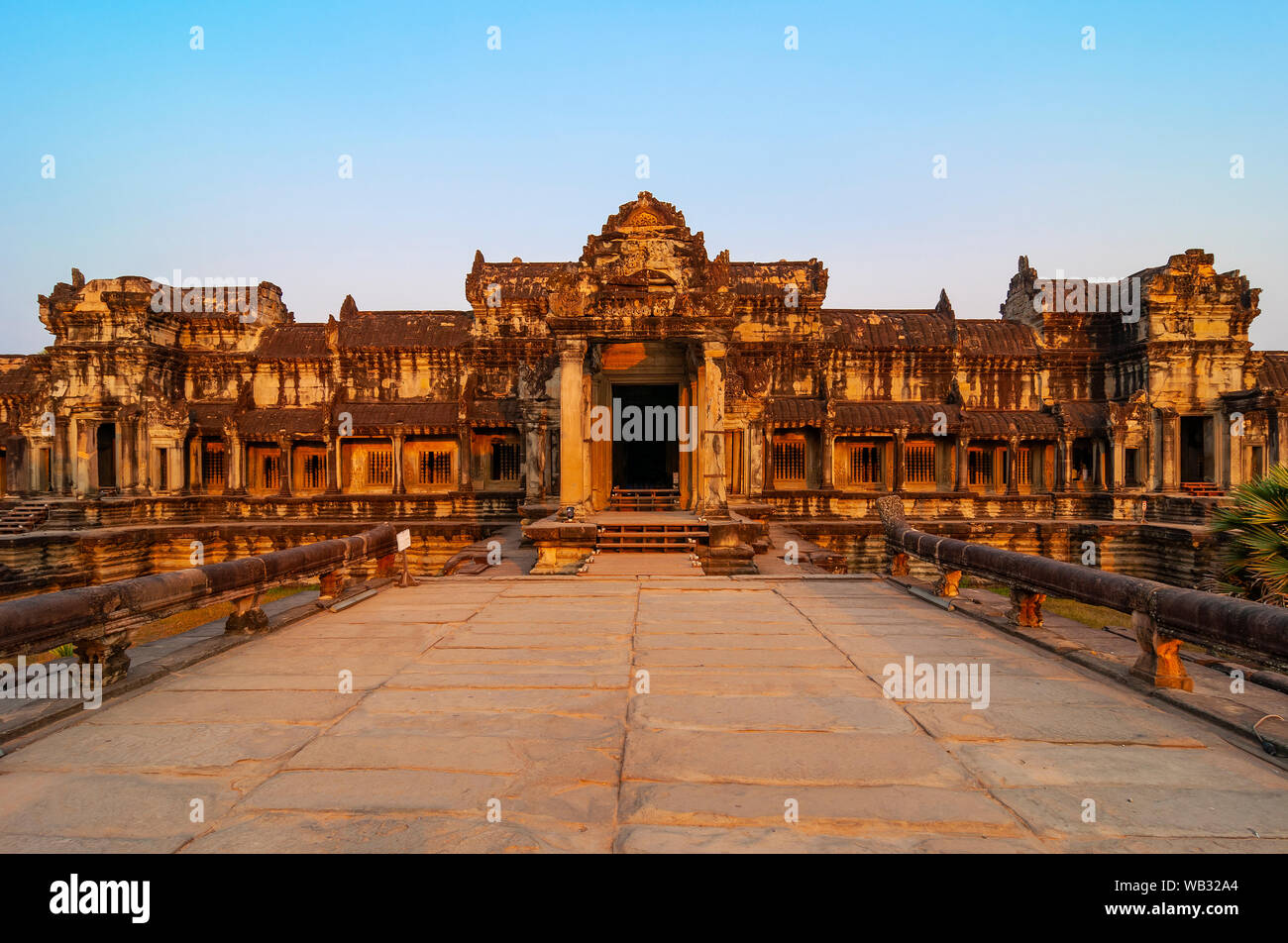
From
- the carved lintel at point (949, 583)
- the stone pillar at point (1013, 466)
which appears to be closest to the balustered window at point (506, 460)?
the stone pillar at point (1013, 466)

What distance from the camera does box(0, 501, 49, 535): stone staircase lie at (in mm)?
21672

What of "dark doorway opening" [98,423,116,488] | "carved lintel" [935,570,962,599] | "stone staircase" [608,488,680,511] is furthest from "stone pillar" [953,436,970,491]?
"dark doorway opening" [98,423,116,488]

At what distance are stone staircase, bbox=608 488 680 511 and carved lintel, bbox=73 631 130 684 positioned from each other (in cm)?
1242

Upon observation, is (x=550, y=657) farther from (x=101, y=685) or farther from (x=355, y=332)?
(x=355, y=332)

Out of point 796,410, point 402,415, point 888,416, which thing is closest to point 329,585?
point 402,415

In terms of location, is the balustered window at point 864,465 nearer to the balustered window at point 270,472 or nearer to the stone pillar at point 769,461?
the stone pillar at point 769,461

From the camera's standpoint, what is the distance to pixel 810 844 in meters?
2.86

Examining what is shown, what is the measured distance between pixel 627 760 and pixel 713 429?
34.4 feet

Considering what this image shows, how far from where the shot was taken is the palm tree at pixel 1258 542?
795 centimetres

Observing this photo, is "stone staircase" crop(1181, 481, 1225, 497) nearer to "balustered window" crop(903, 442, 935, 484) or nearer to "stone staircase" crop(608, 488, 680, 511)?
"balustered window" crop(903, 442, 935, 484)

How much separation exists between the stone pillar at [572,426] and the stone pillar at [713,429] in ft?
8.45
